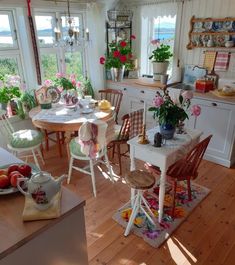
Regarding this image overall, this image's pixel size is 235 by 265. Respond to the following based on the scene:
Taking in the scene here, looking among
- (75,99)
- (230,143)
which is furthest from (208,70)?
(75,99)

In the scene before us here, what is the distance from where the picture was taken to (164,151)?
187 cm

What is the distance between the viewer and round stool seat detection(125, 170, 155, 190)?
1.82 m

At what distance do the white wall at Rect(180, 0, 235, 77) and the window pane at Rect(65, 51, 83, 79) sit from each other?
5.57 feet

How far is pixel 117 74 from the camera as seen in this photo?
3.85m

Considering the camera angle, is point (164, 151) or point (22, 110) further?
point (22, 110)

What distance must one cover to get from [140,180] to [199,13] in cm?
261

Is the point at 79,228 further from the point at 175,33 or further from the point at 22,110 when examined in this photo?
the point at 175,33

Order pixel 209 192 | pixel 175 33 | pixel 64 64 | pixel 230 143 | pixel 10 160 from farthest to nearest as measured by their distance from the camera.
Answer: pixel 64 64, pixel 175 33, pixel 230 143, pixel 209 192, pixel 10 160

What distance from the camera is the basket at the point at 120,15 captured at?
3743 mm

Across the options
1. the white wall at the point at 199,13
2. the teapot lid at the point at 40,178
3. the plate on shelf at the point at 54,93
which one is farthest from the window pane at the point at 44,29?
the teapot lid at the point at 40,178

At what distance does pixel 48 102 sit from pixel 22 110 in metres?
0.43

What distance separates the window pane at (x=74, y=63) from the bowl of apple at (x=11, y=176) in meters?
2.86

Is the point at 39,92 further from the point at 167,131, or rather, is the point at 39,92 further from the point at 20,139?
the point at 167,131

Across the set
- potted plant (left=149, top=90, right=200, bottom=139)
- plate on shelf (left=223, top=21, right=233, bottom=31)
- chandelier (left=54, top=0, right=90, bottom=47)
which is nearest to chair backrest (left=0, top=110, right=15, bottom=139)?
chandelier (left=54, top=0, right=90, bottom=47)
